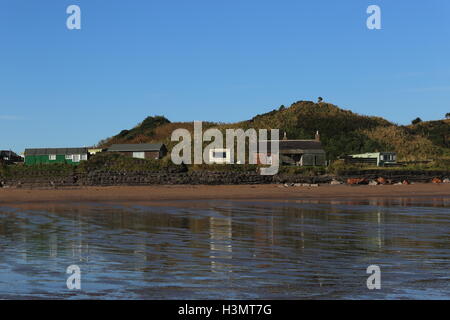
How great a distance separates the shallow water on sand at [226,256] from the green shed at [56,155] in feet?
201

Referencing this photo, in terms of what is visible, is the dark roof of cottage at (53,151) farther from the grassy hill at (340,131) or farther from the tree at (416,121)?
the tree at (416,121)

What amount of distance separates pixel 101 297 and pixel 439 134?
102496mm

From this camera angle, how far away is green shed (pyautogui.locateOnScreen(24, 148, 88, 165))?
88.4m

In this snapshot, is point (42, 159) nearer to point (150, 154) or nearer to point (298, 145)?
point (150, 154)

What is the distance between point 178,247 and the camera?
1756 centimetres

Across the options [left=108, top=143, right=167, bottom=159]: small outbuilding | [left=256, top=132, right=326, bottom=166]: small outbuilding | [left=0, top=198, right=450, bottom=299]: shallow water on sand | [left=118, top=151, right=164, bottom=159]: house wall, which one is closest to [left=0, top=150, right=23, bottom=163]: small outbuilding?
[left=108, top=143, right=167, bottom=159]: small outbuilding

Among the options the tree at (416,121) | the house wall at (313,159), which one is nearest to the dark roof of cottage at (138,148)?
the house wall at (313,159)

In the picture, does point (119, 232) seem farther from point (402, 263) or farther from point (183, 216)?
point (402, 263)

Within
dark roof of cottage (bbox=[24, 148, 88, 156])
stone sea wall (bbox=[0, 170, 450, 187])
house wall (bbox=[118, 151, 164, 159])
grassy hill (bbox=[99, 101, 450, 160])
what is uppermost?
grassy hill (bbox=[99, 101, 450, 160])

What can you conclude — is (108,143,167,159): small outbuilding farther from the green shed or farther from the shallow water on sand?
the shallow water on sand

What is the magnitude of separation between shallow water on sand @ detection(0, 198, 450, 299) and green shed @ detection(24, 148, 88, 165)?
201 feet

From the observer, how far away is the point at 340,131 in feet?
319
